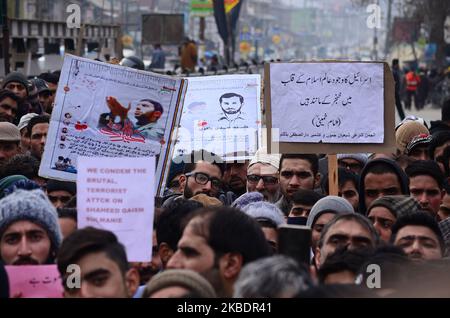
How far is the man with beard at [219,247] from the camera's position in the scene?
16.9 ft

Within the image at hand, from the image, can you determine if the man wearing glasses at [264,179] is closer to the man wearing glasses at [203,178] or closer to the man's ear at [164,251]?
the man wearing glasses at [203,178]

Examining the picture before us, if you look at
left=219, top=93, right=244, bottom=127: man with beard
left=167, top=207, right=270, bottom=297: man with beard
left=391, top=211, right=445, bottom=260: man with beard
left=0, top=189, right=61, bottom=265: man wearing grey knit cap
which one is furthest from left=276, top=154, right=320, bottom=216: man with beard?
left=167, top=207, right=270, bottom=297: man with beard

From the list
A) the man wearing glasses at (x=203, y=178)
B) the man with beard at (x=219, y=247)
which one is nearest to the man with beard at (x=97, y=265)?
the man with beard at (x=219, y=247)

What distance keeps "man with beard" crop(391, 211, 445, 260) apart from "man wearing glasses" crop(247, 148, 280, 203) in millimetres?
2353

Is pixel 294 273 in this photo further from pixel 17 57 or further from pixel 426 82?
pixel 426 82

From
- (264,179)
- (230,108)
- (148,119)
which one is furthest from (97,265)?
(230,108)

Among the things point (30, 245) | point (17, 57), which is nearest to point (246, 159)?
point (30, 245)

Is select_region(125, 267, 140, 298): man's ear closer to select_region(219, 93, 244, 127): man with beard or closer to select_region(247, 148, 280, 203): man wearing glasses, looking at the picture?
select_region(247, 148, 280, 203): man wearing glasses

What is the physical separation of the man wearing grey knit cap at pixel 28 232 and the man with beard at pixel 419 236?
65.2 inches

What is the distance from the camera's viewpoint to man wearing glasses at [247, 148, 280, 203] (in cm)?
902

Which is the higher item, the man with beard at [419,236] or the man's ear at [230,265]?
the man's ear at [230,265]

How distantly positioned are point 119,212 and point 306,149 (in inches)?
103
